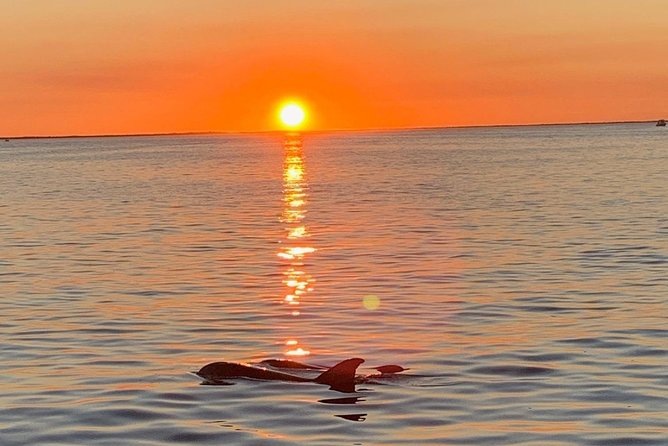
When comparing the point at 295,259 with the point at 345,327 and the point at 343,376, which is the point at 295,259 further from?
the point at 343,376

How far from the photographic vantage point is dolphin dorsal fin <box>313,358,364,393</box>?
55.5 feet

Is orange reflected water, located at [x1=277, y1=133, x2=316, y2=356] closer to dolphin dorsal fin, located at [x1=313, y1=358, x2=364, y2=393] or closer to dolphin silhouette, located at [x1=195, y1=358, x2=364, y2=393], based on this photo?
dolphin silhouette, located at [x1=195, y1=358, x2=364, y2=393]

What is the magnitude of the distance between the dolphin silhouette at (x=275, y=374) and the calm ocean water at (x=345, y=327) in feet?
0.93

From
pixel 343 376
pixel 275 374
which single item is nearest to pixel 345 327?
pixel 275 374

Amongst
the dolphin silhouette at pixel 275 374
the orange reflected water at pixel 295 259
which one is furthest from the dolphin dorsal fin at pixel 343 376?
the orange reflected water at pixel 295 259

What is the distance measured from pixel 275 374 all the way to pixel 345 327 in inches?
201

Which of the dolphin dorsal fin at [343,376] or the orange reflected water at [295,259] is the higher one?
the orange reflected water at [295,259]

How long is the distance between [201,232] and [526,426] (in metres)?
32.5

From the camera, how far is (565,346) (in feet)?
66.2

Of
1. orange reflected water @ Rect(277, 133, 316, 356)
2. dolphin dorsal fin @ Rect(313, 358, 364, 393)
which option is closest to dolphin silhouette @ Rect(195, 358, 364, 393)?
dolphin dorsal fin @ Rect(313, 358, 364, 393)

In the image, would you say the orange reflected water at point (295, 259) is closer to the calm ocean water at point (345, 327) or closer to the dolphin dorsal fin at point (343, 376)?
the calm ocean water at point (345, 327)

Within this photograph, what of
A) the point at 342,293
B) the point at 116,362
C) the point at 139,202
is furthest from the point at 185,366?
the point at 139,202

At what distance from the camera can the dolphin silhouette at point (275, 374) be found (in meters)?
17.0

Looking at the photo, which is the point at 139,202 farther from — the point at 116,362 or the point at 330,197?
the point at 116,362
